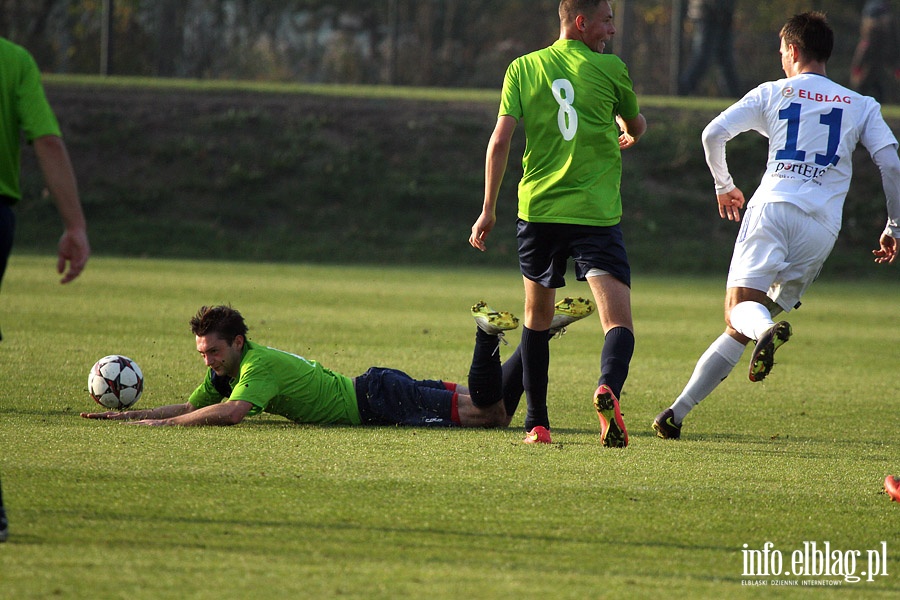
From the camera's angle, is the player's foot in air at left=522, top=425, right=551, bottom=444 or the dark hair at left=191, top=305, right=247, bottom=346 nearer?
the player's foot in air at left=522, top=425, right=551, bottom=444

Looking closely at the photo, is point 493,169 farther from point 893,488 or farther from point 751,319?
point 893,488

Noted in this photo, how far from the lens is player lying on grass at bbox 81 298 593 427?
20.7 feet

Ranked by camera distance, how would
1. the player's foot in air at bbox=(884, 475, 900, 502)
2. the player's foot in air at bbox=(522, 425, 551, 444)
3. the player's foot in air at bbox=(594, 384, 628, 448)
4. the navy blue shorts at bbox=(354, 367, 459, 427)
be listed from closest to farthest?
the player's foot in air at bbox=(884, 475, 900, 502) < the player's foot in air at bbox=(594, 384, 628, 448) < the player's foot in air at bbox=(522, 425, 551, 444) < the navy blue shorts at bbox=(354, 367, 459, 427)

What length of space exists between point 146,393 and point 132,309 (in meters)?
5.03

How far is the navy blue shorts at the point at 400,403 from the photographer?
6.77m

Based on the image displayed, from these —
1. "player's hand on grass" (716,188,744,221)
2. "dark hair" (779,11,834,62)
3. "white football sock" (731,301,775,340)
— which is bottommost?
"white football sock" (731,301,775,340)

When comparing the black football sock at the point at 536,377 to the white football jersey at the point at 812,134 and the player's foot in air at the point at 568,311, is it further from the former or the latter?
the white football jersey at the point at 812,134

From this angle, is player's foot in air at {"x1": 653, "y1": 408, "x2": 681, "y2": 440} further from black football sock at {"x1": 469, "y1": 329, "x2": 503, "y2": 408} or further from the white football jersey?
the white football jersey

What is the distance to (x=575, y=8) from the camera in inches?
239

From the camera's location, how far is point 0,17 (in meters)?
29.9

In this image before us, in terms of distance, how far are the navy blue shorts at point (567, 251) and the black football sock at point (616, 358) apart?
0.26m

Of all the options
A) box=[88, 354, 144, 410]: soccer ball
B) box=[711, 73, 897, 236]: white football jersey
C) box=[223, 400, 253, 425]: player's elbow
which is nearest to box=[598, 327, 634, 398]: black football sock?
box=[711, 73, 897, 236]: white football jersey

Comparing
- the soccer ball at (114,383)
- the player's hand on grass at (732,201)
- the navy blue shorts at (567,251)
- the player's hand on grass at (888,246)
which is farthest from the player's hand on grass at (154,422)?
the player's hand on grass at (888,246)

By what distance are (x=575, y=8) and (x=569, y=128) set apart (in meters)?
0.60
